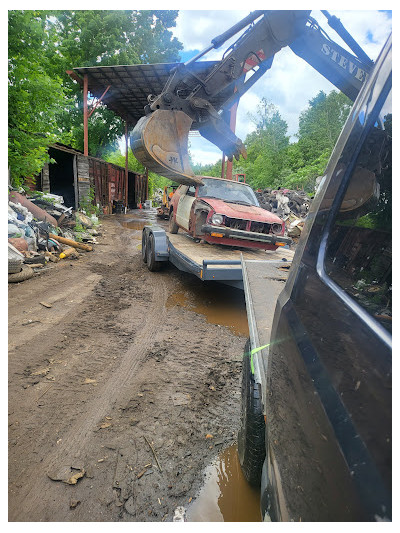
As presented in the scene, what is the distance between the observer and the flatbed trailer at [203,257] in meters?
4.68

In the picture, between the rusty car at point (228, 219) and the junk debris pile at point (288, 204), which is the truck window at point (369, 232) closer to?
the rusty car at point (228, 219)

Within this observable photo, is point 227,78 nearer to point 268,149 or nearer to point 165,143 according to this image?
point 165,143

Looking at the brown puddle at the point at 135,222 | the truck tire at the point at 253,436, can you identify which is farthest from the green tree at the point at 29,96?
A: the brown puddle at the point at 135,222

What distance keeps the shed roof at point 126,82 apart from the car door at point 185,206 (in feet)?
19.6

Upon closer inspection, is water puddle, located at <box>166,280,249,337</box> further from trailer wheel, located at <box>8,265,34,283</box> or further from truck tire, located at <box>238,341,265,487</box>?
trailer wheel, located at <box>8,265,34,283</box>

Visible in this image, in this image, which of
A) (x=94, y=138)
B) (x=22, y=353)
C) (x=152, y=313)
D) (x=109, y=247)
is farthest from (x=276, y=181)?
(x=22, y=353)

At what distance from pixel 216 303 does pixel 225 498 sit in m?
3.88

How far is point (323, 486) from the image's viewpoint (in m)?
0.77

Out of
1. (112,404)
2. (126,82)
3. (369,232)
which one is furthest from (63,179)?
(369,232)

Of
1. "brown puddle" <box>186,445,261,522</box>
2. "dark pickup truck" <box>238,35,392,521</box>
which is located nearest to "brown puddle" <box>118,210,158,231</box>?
"brown puddle" <box>186,445,261,522</box>

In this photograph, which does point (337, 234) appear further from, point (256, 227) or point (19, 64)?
point (19, 64)

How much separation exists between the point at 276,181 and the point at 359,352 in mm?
28641

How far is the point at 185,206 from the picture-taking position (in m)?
7.09

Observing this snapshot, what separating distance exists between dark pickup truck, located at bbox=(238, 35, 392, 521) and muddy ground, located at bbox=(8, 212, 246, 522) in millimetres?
1048
